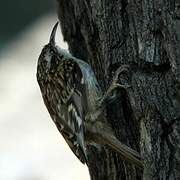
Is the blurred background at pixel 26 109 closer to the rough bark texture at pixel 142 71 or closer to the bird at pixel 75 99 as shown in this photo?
the bird at pixel 75 99

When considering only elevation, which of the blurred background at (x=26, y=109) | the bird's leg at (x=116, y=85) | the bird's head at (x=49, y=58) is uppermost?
the bird's leg at (x=116, y=85)

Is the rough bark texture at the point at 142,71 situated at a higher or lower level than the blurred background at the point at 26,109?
higher

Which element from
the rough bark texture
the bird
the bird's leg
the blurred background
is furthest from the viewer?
the blurred background

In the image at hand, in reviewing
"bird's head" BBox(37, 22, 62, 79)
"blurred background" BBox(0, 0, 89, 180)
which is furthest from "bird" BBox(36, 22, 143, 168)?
"blurred background" BBox(0, 0, 89, 180)

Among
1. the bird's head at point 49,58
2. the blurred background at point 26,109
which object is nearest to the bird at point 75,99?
the bird's head at point 49,58

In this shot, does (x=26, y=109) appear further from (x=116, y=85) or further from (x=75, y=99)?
(x=116, y=85)

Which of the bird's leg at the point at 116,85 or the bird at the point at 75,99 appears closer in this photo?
the bird's leg at the point at 116,85

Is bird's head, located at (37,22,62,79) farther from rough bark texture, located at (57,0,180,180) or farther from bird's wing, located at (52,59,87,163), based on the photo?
rough bark texture, located at (57,0,180,180)
